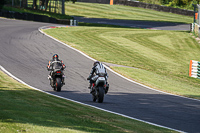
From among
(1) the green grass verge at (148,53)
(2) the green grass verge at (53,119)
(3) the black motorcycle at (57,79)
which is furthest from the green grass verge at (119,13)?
(2) the green grass verge at (53,119)

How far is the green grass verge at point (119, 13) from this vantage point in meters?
77.4

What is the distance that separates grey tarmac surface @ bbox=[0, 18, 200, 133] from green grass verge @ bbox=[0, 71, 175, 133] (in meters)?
1.29

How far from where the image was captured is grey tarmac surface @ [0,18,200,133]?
40.7 feet

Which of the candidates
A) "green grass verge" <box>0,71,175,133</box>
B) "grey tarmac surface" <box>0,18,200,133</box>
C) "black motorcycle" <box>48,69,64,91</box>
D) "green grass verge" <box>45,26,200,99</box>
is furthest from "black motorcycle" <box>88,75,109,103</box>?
"green grass verge" <box>45,26,200,99</box>

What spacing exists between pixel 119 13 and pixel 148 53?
2006 inches

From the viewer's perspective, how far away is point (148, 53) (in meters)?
33.3

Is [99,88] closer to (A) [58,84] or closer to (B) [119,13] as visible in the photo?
(A) [58,84]

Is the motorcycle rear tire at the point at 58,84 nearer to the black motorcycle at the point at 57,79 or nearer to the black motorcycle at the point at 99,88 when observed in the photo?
the black motorcycle at the point at 57,79

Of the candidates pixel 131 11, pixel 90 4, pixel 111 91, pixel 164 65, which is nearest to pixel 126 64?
pixel 164 65

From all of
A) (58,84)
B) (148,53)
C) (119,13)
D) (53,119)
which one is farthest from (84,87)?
(119,13)

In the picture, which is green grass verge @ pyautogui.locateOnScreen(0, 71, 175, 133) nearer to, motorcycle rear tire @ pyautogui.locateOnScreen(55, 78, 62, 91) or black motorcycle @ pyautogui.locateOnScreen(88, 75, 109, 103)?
black motorcycle @ pyautogui.locateOnScreen(88, 75, 109, 103)

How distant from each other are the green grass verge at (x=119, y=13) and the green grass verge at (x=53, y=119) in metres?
64.7

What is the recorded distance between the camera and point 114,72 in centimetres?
2320

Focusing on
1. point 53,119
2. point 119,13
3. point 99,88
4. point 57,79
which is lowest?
point 57,79
